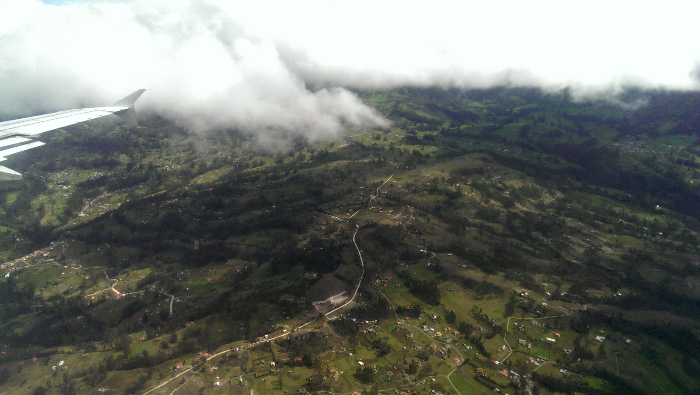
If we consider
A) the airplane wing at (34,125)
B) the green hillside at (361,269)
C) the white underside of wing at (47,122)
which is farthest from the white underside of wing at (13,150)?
the green hillside at (361,269)

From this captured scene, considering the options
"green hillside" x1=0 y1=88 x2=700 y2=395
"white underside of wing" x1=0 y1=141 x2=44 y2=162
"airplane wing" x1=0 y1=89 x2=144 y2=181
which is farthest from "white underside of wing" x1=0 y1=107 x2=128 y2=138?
"green hillside" x1=0 y1=88 x2=700 y2=395

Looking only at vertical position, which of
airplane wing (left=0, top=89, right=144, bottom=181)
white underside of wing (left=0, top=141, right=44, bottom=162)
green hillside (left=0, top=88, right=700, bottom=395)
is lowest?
green hillside (left=0, top=88, right=700, bottom=395)

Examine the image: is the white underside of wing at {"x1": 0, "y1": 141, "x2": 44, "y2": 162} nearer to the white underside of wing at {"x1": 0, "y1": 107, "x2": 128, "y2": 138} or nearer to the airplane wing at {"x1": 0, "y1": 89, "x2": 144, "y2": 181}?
the airplane wing at {"x1": 0, "y1": 89, "x2": 144, "y2": 181}

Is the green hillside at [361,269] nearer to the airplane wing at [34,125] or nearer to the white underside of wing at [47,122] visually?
the airplane wing at [34,125]

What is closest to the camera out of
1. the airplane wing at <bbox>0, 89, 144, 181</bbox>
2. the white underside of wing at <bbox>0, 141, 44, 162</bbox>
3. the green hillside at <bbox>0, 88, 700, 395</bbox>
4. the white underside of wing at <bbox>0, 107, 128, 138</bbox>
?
the white underside of wing at <bbox>0, 141, 44, 162</bbox>

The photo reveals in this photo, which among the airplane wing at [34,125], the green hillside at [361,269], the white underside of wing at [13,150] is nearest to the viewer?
the white underside of wing at [13,150]

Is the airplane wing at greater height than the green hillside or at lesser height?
greater

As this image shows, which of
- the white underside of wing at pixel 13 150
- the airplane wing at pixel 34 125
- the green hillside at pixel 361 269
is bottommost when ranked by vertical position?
the green hillside at pixel 361 269

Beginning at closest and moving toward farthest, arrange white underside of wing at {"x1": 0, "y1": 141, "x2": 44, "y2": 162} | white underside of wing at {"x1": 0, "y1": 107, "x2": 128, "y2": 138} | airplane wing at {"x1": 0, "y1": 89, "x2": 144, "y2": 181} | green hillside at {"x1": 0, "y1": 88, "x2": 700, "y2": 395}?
white underside of wing at {"x1": 0, "y1": 141, "x2": 44, "y2": 162}
airplane wing at {"x1": 0, "y1": 89, "x2": 144, "y2": 181}
white underside of wing at {"x1": 0, "y1": 107, "x2": 128, "y2": 138}
green hillside at {"x1": 0, "y1": 88, "x2": 700, "y2": 395}

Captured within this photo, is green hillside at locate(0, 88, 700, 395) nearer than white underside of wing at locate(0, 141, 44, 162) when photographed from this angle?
No

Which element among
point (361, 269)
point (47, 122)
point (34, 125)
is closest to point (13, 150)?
point (34, 125)
